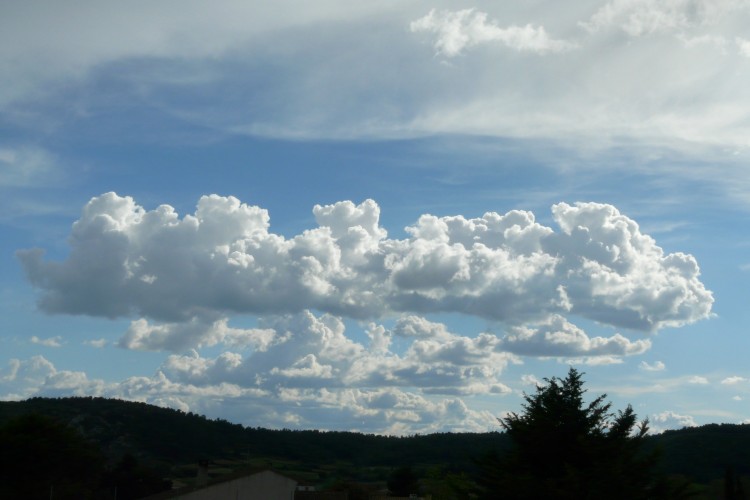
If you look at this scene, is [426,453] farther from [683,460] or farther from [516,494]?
[516,494]

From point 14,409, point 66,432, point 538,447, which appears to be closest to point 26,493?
point 66,432

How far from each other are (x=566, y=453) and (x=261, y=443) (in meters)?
151

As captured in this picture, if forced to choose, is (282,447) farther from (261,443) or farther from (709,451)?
(709,451)

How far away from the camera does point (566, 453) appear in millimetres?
45062

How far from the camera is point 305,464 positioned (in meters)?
172

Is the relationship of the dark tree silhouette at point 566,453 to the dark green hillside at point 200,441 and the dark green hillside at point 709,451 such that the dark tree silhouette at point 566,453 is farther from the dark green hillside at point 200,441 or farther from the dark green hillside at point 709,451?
the dark green hillside at point 200,441

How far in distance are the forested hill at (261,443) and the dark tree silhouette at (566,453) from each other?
97.1 meters

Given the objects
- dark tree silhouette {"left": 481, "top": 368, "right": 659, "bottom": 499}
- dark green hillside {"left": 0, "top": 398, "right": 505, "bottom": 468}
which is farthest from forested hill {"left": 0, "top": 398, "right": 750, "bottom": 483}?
dark tree silhouette {"left": 481, "top": 368, "right": 659, "bottom": 499}

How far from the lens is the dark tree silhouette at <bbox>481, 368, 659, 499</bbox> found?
41625 mm

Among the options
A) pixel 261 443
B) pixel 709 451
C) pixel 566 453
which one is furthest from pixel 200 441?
pixel 566 453

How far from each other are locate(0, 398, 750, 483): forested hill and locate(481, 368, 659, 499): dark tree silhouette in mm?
97120

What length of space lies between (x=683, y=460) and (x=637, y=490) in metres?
110

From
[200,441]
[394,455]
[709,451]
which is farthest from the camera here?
[394,455]

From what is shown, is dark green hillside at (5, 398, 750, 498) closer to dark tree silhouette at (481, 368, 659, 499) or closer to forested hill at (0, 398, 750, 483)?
forested hill at (0, 398, 750, 483)
